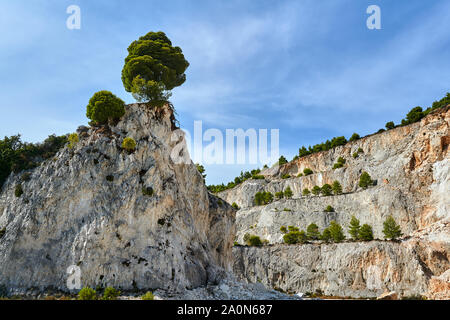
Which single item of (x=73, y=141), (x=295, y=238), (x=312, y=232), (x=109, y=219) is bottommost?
(x=295, y=238)

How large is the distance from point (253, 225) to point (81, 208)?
170ft

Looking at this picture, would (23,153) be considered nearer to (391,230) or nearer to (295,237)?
(295,237)

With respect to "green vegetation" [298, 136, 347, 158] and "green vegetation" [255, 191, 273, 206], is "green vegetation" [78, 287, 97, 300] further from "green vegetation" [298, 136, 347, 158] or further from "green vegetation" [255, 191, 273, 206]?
"green vegetation" [298, 136, 347, 158]

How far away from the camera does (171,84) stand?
→ 42.9m

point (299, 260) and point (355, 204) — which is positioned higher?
point (355, 204)

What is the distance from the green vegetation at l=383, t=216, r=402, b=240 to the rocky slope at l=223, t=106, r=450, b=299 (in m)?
1.70

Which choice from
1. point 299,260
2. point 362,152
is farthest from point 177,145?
point 362,152

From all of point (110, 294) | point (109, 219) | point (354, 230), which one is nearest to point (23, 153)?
point (109, 219)

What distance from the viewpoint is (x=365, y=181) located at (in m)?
66.0

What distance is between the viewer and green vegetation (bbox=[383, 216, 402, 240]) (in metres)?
52.6

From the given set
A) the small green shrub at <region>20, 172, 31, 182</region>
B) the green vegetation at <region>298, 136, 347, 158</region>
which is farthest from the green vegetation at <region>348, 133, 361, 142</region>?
the small green shrub at <region>20, 172, 31, 182</region>

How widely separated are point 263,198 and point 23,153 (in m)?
55.3

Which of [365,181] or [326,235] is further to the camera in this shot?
[365,181]
